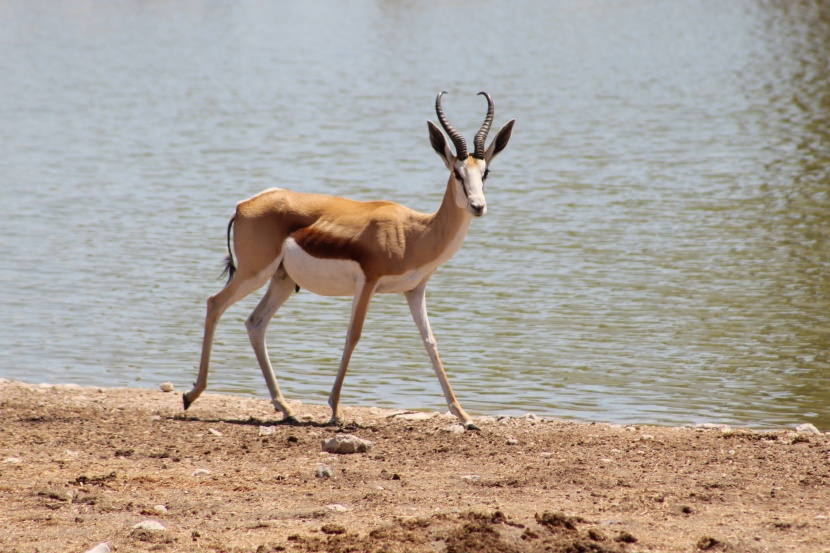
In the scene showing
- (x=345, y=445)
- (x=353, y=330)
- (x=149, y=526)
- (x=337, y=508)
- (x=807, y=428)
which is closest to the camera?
(x=149, y=526)

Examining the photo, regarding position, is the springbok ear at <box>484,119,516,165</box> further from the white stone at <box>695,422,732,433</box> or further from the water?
the white stone at <box>695,422,732,433</box>

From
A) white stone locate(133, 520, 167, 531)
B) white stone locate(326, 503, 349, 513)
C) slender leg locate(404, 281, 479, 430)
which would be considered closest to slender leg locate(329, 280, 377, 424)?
slender leg locate(404, 281, 479, 430)

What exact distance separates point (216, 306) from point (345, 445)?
2.21 m

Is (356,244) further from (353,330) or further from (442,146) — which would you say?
(442,146)

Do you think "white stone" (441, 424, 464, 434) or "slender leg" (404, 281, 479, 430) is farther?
"slender leg" (404, 281, 479, 430)

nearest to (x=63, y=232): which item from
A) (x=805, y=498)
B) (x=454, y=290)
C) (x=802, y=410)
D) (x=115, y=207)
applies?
(x=115, y=207)

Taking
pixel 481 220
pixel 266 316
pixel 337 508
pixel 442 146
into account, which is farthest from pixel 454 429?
pixel 481 220

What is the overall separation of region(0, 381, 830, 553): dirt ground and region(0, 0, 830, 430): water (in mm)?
1554

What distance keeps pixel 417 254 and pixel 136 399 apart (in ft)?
9.11

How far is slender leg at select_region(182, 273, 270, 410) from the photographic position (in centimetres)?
1006

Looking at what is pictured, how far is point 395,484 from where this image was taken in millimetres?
7812

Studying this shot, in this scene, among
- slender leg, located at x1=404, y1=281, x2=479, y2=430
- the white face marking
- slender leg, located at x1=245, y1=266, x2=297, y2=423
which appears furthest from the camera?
slender leg, located at x1=245, y1=266, x2=297, y2=423

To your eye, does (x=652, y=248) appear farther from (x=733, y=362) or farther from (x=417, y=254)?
(x=417, y=254)

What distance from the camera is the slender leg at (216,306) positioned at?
33.0 feet
